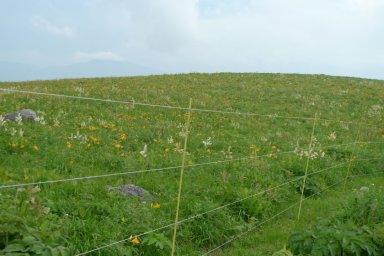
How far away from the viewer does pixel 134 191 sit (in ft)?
22.2

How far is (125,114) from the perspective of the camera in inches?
543

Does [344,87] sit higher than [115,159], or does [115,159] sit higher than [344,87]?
[344,87]

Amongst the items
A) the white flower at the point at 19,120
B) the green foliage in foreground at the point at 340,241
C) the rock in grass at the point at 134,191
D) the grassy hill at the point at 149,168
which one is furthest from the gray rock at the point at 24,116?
the green foliage in foreground at the point at 340,241

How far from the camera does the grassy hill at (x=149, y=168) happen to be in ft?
16.4

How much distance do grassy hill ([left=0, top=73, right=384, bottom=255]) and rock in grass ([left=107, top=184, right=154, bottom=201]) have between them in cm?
17

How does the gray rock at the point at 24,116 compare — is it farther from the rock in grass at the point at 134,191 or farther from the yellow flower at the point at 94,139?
the rock in grass at the point at 134,191

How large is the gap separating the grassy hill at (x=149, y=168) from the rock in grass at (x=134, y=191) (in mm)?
174

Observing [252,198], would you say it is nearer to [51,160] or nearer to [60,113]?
[51,160]

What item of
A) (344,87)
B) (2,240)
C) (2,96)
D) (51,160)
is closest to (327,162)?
(51,160)

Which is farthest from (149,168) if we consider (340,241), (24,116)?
(340,241)

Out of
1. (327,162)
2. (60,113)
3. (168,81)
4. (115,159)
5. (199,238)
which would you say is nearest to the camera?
(199,238)

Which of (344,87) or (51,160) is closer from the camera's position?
(51,160)

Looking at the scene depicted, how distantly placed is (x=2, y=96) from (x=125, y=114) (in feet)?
13.5

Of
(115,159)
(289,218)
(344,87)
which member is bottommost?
(289,218)
